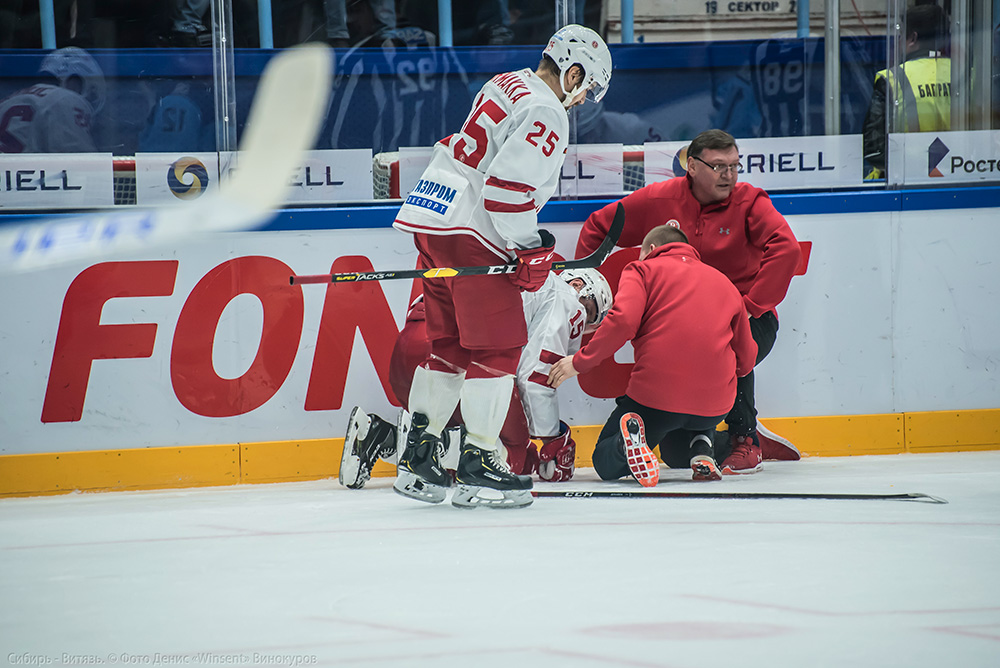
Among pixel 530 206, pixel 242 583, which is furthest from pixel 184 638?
pixel 530 206

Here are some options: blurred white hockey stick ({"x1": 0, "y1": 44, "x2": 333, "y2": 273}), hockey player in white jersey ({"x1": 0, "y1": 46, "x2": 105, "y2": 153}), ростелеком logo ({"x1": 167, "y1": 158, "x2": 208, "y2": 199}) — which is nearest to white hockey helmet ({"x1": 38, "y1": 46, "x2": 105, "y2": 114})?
hockey player in white jersey ({"x1": 0, "y1": 46, "x2": 105, "y2": 153})

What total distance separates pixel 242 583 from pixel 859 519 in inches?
58.8

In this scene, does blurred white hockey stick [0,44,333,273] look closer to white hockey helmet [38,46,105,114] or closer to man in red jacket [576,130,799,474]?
man in red jacket [576,130,799,474]

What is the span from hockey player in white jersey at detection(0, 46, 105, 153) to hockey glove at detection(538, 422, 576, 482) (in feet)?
6.66

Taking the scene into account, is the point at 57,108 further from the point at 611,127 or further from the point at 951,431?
the point at 951,431

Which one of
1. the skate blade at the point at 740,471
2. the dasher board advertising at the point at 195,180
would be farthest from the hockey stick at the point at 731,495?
the dasher board advertising at the point at 195,180

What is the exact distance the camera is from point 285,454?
3.82 m

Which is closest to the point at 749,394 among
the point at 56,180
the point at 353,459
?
the point at 353,459

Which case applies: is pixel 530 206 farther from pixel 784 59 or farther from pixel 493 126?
pixel 784 59

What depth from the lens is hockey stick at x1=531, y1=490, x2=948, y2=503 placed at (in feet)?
9.62

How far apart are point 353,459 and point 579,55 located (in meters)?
1.49

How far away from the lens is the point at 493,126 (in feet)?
9.95

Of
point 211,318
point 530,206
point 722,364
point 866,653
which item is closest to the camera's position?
point 866,653

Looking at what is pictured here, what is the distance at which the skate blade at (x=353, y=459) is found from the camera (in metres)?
3.53
